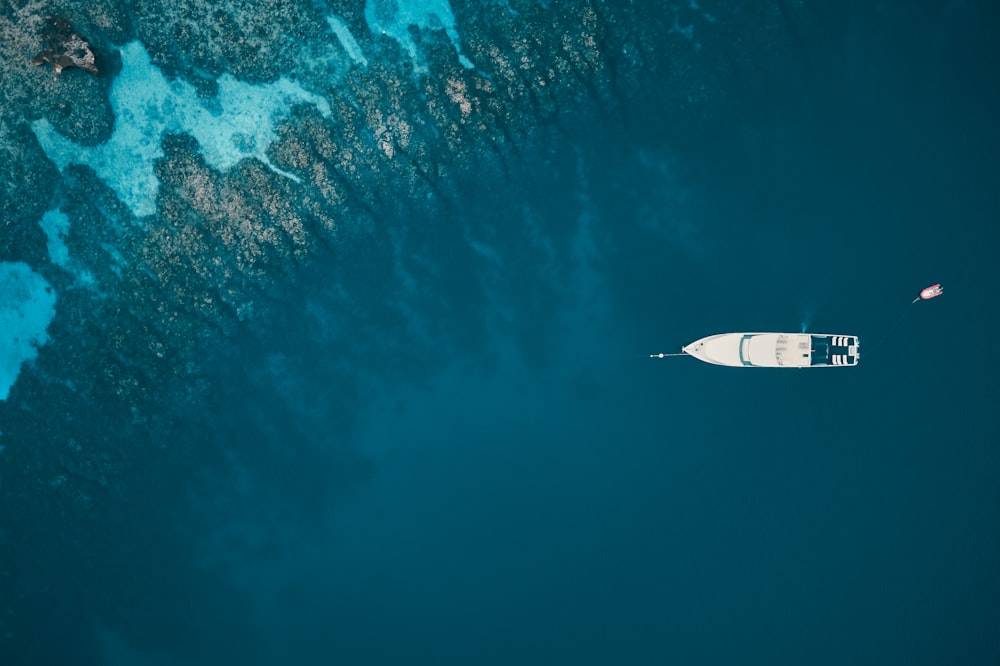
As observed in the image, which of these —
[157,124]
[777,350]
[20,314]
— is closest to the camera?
[777,350]

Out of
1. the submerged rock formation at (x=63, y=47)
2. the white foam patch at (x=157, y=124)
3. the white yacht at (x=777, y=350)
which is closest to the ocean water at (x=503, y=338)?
the white foam patch at (x=157, y=124)

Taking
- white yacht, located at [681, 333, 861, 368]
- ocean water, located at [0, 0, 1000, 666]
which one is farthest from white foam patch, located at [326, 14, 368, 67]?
white yacht, located at [681, 333, 861, 368]

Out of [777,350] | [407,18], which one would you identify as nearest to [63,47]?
[407,18]

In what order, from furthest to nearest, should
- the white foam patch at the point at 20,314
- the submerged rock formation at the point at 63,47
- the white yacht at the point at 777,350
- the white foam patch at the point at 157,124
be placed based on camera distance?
the white foam patch at the point at 20,314
the white foam patch at the point at 157,124
the white yacht at the point at 777,350
the submerged rock formation at the point at 63,47

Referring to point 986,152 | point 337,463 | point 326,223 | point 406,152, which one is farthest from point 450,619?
point 986,152

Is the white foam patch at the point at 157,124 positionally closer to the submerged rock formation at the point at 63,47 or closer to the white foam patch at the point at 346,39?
the submerged rock formation at the point at 63,47

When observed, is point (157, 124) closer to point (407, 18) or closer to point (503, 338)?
point (407, 18)
